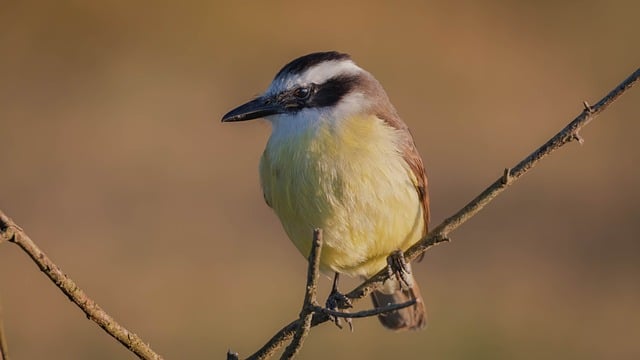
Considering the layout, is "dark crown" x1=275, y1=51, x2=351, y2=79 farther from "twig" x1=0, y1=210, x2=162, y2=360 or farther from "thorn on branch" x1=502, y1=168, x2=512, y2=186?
"twig" x1=0, y1=210, x2=162, y2=360

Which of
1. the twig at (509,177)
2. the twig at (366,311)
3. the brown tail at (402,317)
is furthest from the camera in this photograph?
the brown tail at (402,317)

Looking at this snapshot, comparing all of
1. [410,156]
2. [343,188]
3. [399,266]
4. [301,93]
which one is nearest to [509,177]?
[343,188]

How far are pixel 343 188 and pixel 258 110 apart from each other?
49 cm

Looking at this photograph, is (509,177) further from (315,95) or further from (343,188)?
(315,95)

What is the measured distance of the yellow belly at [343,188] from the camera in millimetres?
4684

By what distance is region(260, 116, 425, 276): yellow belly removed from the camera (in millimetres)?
4684

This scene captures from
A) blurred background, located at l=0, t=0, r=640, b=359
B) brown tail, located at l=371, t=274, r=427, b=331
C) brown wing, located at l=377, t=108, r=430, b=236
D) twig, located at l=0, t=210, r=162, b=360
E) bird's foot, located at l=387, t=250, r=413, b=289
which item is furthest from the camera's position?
blurred background, located at l=0, t=0, r=640, b=359

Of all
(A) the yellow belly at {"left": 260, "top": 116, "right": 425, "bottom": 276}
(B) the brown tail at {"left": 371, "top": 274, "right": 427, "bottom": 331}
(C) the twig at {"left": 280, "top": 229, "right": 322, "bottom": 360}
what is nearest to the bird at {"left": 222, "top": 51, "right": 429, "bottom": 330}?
(A) the yellow belly at {"left": 260, "top": 116, "right": 425, "bottom": 276}

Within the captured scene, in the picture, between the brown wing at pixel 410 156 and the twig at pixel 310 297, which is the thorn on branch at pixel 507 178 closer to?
the twig at pixel 310 297

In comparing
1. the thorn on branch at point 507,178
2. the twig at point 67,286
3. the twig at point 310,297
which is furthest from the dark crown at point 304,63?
the twig at point 67,286

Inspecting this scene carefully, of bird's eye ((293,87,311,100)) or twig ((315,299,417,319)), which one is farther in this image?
bird's eye ((293,87,311,100))

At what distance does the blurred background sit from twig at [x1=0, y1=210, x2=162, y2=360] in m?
5.34

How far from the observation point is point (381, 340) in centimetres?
968

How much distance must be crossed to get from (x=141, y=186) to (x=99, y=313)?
35.6 feet
